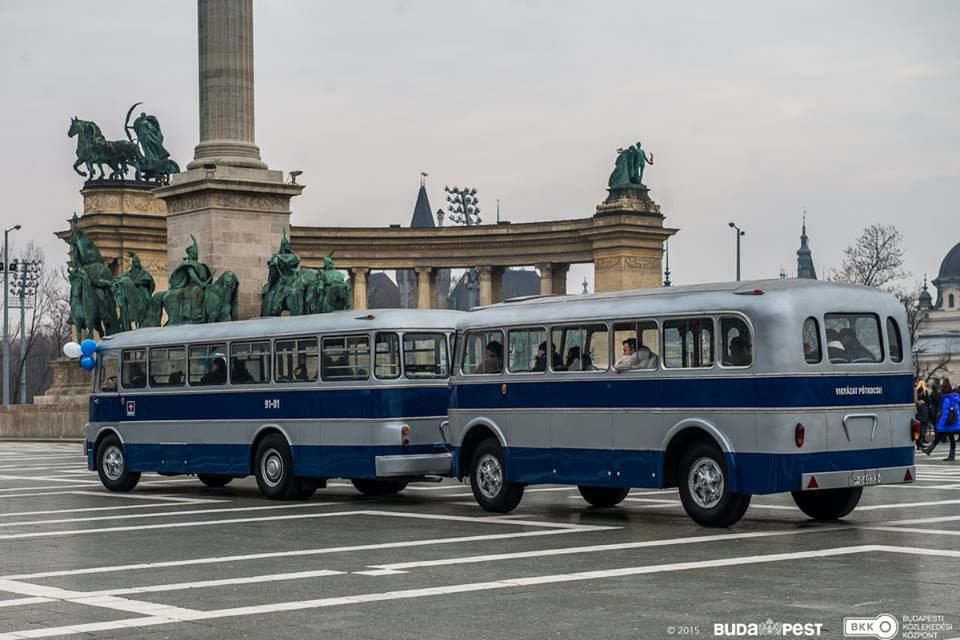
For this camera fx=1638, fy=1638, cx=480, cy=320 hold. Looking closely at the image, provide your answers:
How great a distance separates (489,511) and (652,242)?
57.2m

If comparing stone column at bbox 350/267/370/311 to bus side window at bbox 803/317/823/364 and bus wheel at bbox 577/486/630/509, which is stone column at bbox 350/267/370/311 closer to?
bus wheel at bbox 577/486/630/509

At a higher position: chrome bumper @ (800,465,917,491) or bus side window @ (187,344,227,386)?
bus side window @ (187,344,227,386)

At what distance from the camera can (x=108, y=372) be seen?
90.1ft

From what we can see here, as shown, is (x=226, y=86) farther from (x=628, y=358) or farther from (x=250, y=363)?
(x=628, y=358)

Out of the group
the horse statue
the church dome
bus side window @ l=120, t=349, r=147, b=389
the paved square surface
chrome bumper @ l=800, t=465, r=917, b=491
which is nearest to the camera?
the paved square surface

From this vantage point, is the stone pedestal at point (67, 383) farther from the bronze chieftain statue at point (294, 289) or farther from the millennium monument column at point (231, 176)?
the bronze chieftain statue at point (294, 289)

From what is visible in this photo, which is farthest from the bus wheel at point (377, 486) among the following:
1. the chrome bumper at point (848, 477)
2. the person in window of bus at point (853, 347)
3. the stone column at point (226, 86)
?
the stone column at point (226, 86)

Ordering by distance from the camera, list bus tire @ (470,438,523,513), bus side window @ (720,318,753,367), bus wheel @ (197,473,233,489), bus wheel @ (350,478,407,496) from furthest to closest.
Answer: bus wheel @ (197,473,233,489)
bus wheel @ (350,478,407,496)
bus tire @ (470,438,523,513)
bus side window @ (720,318,753,367)

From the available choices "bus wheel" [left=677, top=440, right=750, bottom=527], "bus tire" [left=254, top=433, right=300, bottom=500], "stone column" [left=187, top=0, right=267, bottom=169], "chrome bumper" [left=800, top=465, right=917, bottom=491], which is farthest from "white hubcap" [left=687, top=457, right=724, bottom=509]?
"stone column" [left=187, top=0, right=267, bottom=169]

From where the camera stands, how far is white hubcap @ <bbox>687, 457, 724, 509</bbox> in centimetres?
1741

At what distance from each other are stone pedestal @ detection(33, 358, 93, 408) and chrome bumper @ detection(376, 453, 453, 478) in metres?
36.4

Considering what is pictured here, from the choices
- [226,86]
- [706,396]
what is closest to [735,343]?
[706,396]

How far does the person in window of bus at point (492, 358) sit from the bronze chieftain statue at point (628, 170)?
58.0 meters

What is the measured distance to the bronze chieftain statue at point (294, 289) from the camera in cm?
3859
